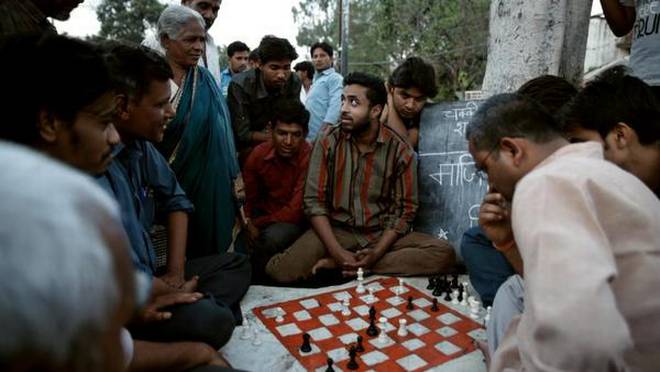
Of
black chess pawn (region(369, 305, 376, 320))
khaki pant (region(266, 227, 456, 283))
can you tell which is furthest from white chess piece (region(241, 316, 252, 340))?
khaki pant (region(266, 227, 456, 283))

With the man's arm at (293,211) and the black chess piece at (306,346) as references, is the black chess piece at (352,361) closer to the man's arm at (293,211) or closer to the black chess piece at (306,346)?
the black chess piece at (306,346)

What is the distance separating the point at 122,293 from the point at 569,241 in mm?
1023

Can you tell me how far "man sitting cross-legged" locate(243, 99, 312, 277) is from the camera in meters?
3.60

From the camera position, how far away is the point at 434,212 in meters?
3.86

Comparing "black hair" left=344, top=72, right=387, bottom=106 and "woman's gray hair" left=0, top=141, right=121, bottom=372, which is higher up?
"black hair" left=344, top=72, right=387, bottom=106

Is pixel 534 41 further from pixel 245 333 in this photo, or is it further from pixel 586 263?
pixel 245 333

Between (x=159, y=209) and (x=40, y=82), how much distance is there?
1.33m

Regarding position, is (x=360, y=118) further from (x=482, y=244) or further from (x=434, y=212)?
(x=482, y=244)

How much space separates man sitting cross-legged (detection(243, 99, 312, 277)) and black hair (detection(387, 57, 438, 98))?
2.80 ft

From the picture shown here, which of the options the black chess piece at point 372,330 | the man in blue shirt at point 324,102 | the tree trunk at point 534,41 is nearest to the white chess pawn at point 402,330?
the black chess piece at point 372,330

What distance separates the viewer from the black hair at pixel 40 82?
146 cm

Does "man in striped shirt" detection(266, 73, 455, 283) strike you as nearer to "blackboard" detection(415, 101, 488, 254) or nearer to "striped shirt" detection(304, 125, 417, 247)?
"striped shirt" detection(304, 125, 417, 247)

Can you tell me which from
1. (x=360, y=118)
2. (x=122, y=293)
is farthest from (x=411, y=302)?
(x=122, y=293)

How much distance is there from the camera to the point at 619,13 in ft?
9.49
